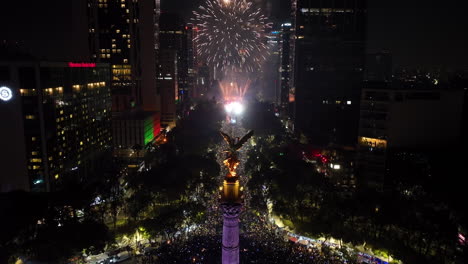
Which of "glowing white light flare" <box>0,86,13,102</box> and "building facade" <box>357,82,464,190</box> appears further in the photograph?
"building facade" <box>357,82,464,190</box>

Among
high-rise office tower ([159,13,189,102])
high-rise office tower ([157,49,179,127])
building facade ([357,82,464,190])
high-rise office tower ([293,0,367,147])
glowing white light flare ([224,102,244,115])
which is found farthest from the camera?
high-rise office tower ([159,13,189,102])

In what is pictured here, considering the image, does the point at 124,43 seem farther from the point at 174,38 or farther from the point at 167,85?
the point at 174,38

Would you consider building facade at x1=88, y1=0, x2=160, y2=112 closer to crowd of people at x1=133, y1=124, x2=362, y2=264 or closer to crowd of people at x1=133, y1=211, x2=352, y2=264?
crowd of people at x1=133, y1=124, x2=362, y2=264

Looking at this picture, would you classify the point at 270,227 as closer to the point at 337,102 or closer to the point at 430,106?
the point at 430,106

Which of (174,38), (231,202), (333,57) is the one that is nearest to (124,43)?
(333,57)

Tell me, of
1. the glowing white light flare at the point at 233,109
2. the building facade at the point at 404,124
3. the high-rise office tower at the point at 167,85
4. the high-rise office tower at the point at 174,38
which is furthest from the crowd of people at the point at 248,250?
the high-rise office tower at the point at 174,38

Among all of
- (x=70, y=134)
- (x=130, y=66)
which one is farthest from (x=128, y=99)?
(x=70, y=134)

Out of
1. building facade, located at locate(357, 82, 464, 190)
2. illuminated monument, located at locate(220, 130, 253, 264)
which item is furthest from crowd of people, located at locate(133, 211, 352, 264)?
building facade, located at locate(357, 82, 464, 190)
